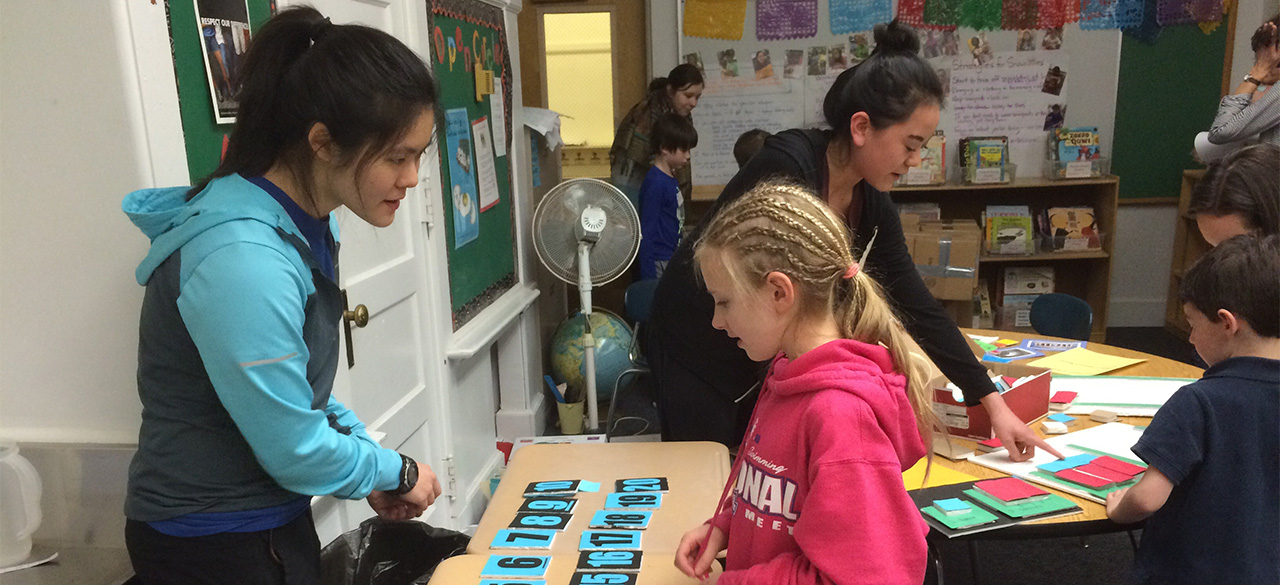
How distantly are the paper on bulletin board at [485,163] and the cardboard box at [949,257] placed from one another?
228 centimetres

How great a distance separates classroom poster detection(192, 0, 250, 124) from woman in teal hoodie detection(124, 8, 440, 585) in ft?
1.12

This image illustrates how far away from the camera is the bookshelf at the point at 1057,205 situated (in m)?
4.50

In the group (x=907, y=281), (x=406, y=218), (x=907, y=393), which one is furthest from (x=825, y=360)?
(x=406, y=218)

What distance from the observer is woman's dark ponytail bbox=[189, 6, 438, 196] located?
39.8 inches

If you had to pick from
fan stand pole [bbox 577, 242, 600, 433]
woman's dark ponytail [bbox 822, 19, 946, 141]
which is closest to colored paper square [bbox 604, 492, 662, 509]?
woman's dark ponytail [bbox 822, 19, 946, 141]

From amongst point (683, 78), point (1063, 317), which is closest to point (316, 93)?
point (1063, 317)

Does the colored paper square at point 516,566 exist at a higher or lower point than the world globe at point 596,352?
higher

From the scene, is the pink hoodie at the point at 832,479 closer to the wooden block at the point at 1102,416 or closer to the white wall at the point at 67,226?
the white wall at the point at 67,226

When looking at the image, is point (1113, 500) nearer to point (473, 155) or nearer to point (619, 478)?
point (619, 478)

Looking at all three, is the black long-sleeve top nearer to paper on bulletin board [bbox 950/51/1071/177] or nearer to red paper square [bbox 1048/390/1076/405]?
red paper square [bbox 1048/390/1076/405]

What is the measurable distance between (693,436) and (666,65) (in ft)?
10.9

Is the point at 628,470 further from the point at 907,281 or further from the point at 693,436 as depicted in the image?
the point at 907,281

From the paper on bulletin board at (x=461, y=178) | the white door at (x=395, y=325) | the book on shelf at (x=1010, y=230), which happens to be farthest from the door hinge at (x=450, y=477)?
the book on shelf at (x=1010, y=230)

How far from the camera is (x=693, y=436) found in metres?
1.68
